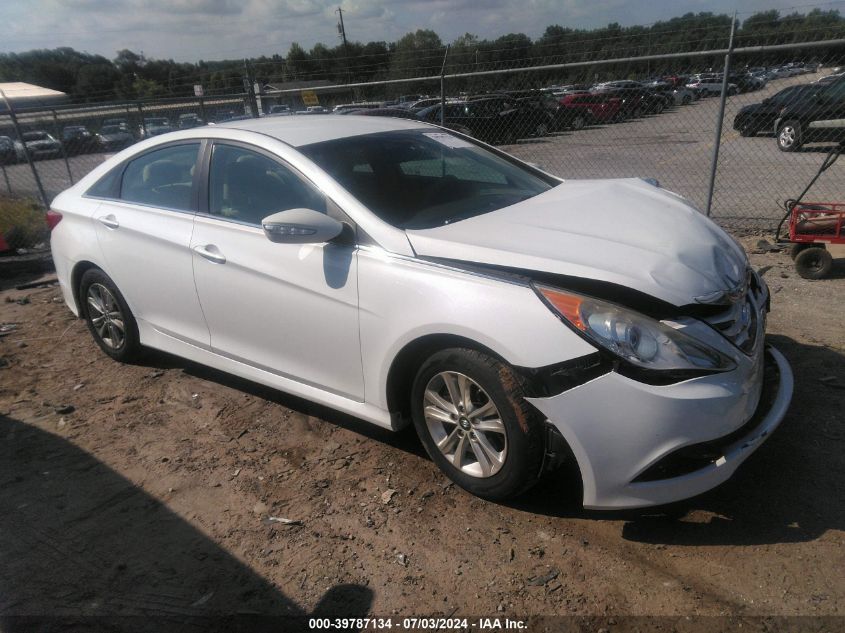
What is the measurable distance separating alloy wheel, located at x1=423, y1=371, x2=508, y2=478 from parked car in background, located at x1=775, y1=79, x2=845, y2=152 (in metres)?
→ 11.3

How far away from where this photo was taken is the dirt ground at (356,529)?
7.83 ft

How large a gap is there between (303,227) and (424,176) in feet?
3.33

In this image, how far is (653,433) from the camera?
232cm

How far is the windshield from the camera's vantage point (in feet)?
10.6

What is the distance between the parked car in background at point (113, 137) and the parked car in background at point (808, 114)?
537 inches

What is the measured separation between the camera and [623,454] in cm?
238

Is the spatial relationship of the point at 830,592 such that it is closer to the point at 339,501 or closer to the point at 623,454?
the point at 623,454

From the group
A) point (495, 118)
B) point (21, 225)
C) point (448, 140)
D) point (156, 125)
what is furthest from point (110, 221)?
point (156, 125)

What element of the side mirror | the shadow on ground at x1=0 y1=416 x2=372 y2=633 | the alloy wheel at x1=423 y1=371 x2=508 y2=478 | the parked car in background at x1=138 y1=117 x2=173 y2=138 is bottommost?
the shadow on ground at x1=0 y1=416 x2=372 y2=633

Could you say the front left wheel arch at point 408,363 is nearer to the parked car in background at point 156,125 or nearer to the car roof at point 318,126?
the car roof at point 318,126

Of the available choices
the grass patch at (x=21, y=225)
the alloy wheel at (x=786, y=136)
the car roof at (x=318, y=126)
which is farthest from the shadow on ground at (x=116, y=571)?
the alloy wheel at (x=786, y=136)

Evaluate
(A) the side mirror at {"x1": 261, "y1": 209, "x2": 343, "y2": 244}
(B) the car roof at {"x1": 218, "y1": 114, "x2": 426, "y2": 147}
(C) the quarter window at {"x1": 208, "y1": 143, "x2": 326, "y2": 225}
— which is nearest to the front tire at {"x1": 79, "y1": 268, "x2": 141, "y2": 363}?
(C) the quarter window at {"x1": 208, "y1": 143, "x2": 326, "y2": 225}

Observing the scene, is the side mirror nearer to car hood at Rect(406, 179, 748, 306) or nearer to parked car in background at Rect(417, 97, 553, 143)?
car hood at Rect(406, 179, 748, 306)

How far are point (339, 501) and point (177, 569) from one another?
747 millimetres
